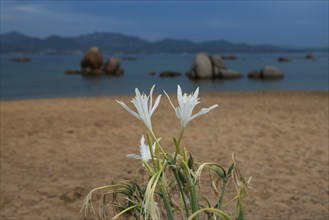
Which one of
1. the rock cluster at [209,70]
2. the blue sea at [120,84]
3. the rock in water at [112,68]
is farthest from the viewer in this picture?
the rock in water at [112,68]

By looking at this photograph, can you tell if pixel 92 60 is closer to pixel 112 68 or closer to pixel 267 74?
pixel 112 68

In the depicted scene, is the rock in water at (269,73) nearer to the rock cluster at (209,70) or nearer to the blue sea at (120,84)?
the blue sea at (120,84)

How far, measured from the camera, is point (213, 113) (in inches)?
453

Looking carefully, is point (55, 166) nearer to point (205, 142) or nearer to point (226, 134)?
point (205, 142)

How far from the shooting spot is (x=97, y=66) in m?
43.2

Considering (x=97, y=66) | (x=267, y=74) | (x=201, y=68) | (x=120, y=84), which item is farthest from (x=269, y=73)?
(x=97, y=66)

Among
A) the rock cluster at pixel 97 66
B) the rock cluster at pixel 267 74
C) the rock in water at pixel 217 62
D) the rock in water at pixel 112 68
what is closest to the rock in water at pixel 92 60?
the rock cluster at pixel 97 66

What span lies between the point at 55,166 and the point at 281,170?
3127mm

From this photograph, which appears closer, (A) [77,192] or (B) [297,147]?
(A) [77,192]

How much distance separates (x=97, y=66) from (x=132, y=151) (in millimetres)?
36776

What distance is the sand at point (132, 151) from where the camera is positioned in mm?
4758

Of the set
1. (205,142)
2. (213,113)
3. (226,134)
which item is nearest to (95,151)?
(205,142)

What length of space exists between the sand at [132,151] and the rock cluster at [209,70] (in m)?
22.5

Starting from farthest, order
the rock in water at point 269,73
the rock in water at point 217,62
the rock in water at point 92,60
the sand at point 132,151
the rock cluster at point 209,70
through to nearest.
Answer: the rock in water at point 92,60
the rock in water at point 217,62
the rock cluster at point 209,70
the rock in water at point 269,73
the sand at point 132,151
